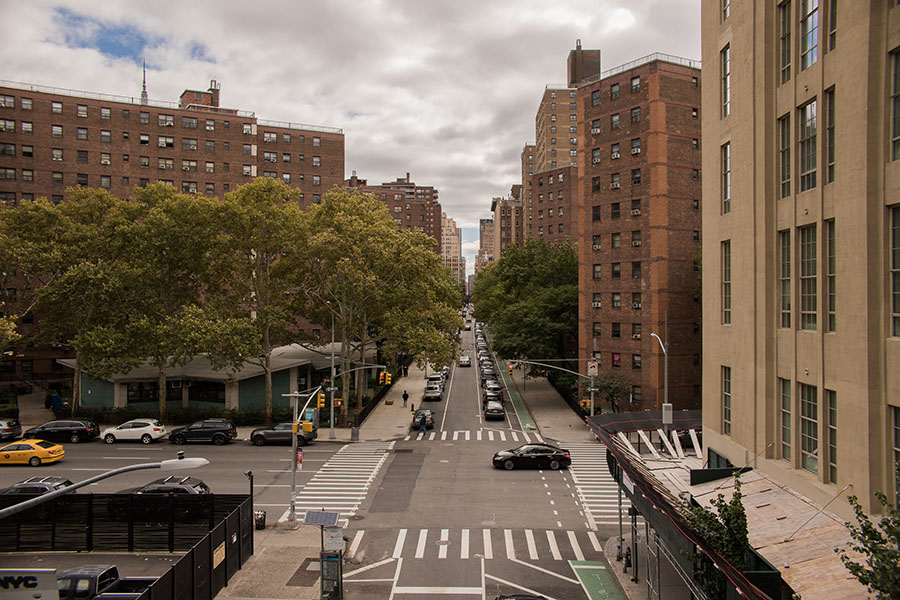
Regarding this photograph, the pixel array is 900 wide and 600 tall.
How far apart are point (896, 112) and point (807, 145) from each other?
330 centimetres

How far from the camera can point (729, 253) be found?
21.0 m

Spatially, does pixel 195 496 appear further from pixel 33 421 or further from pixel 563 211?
pixel 563 211

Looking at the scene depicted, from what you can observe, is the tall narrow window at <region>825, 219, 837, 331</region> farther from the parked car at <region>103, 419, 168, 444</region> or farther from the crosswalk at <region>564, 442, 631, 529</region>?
the parked car at <region>103, 419, 168, 444</region>

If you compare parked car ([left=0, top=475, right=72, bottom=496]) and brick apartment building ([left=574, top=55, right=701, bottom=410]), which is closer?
parked car ([left=0, top=475, right=72, bottom=496])

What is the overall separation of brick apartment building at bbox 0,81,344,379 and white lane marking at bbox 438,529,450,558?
56241 mm

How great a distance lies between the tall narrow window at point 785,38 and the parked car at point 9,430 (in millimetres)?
48506

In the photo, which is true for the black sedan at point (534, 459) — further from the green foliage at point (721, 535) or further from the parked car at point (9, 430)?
the parked car at point (9, 430)

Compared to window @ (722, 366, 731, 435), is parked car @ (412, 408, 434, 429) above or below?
below

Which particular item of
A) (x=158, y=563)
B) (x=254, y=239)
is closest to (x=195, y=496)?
(x=158, y=563)

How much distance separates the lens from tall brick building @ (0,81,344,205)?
64.4 m

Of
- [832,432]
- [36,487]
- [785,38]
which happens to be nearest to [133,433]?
[36,487]

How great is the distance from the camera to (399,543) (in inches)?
914

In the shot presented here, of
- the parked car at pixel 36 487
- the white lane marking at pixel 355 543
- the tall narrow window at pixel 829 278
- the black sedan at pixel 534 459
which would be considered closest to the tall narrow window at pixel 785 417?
the tall narrow window at pixel 829 278

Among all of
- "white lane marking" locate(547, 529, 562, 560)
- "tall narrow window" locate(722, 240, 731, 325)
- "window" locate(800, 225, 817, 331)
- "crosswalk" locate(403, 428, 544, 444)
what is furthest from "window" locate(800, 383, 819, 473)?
"crosswalk" locate(403, 428, 544, 444)
